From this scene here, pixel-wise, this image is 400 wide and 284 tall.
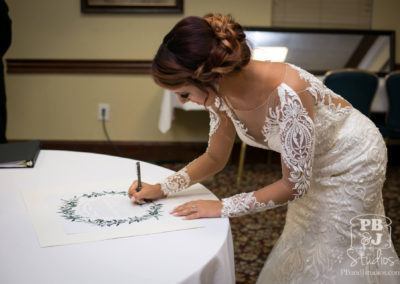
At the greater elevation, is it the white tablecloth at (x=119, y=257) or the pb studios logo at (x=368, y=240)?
the white tablecloth at (x=119, y=257)

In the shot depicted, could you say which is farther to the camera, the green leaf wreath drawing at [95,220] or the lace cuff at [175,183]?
the lace cuff at [175,183]

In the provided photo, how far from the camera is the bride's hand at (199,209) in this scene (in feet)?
3.40

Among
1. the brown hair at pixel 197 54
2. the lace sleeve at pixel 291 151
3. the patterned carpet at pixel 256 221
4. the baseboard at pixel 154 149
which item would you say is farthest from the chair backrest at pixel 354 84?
the brown hair at pixel 197 54

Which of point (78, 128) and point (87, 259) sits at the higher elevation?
point (87, 259)

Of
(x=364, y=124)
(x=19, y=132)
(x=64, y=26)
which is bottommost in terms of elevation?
(x=19, y=132)

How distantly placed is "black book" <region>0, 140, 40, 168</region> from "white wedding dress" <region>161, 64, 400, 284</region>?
506 mm

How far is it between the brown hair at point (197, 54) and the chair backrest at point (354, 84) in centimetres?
247

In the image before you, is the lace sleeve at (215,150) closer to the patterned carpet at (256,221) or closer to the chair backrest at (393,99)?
the patterned carpet at (256,221)

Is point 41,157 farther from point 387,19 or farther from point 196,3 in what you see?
point 387,19

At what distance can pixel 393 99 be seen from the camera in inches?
134

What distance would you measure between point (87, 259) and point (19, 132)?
3.66 metres

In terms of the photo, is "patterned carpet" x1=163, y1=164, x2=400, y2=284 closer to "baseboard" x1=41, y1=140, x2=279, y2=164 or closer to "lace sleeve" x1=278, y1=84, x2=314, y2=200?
"baseboard" x1=41, y1=140, x2=279, y2=164

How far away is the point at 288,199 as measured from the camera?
1092 millimetres

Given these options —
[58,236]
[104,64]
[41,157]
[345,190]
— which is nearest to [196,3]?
[104,64]
